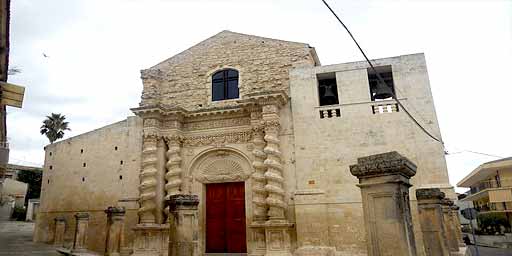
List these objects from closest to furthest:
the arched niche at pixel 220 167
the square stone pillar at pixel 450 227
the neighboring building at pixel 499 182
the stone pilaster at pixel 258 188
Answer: the square stone pillar at pixel 450 227
the stone pilaster at pixel 258 188
the arched niche at pixel 220 167
the neighboring building at pixel 499 182

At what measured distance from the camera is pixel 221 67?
46.0 ft

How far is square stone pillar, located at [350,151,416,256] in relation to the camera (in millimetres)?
4031

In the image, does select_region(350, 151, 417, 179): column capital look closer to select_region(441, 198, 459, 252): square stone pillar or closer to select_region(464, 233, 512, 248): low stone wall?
select_region(441, 198, 459, 252): square stone pillar

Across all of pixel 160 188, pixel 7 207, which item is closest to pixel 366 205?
pixel 160 188

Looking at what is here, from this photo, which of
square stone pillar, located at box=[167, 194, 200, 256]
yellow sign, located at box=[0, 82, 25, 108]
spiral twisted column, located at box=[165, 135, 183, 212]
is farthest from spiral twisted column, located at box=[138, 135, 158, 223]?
yellow sign, located at box=[0, 82, 25, 108]

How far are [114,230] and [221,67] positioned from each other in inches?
278

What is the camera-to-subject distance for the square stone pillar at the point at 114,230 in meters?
10.3

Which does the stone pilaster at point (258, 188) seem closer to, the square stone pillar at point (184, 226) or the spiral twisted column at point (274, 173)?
the spiral twisted column at point (274, 173)

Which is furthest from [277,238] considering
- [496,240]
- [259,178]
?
[496,240]

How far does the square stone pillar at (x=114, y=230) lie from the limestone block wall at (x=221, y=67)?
4.73 meters

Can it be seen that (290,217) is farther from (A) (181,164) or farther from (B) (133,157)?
(B) (133,157)

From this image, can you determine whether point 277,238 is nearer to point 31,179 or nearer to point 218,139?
point 218,139

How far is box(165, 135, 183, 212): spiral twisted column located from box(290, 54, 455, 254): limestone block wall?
421 cm

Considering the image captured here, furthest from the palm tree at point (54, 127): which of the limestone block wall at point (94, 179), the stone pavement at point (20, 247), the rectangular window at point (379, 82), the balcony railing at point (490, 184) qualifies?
the balcony railing at point (490, 184)
